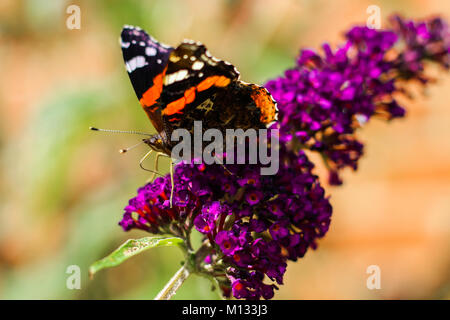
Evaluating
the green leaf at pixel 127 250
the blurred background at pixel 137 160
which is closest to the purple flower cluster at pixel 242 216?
the green leaf at pixel 127 250

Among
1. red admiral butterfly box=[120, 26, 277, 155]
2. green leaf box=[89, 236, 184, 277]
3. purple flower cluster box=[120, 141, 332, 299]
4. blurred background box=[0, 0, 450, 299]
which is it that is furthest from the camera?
blurred background box=[0, 0, 450, 299]

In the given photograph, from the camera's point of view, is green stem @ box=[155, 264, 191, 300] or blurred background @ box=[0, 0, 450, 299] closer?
green stem @ box=[155, 264, 191, 300]

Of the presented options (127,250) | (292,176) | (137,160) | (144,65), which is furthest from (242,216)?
(137,160)

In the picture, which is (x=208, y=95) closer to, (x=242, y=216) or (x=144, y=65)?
(x=144, y=65)

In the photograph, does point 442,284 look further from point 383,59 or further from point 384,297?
point 383,59

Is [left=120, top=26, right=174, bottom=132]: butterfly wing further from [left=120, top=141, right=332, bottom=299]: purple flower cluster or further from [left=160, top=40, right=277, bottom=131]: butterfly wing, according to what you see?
[left=120, top=141, right=332, bottom=299]: purple flower cluster

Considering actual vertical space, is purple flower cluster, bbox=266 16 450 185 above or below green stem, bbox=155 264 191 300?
above

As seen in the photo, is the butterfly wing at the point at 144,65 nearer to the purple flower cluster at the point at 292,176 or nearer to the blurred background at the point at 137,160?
the purple flower cluster at the point at 292,176

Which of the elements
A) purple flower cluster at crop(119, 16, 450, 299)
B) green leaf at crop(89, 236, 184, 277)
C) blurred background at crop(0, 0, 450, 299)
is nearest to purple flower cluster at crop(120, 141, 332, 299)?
purple flower cluster at crop(119, 16, 450, 299)
